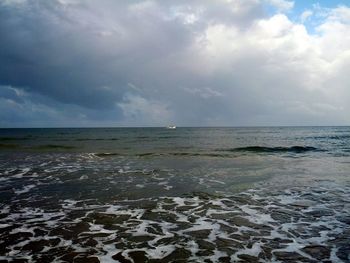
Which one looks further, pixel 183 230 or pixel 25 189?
pixel 25 189

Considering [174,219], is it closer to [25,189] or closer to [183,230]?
[183,230]

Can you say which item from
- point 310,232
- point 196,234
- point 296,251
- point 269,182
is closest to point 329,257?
point 296,251

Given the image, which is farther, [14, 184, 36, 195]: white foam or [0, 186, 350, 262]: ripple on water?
[14, 184, 36, 195]: white foam

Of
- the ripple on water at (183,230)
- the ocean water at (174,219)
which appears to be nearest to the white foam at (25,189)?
the ocean water at (174,219)

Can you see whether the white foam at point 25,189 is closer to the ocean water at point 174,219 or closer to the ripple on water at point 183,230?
the ocean water at point 174,219

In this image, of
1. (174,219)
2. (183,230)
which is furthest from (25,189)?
(183,230)

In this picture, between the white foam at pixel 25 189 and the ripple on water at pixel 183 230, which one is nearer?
the ripple on water at pixel 183 230

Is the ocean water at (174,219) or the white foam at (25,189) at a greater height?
the ocean water at (174,219)

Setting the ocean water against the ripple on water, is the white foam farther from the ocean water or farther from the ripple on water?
the ripple on water

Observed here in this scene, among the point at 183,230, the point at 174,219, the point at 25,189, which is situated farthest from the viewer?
the point at 25,189

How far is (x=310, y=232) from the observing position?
792 centimetres

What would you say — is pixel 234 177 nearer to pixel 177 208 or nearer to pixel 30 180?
pixel 177 208

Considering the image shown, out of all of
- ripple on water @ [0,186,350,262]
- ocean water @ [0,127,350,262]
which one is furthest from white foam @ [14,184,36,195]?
ripple on water @ [0,186,350,262]

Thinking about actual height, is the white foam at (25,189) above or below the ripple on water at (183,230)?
below
